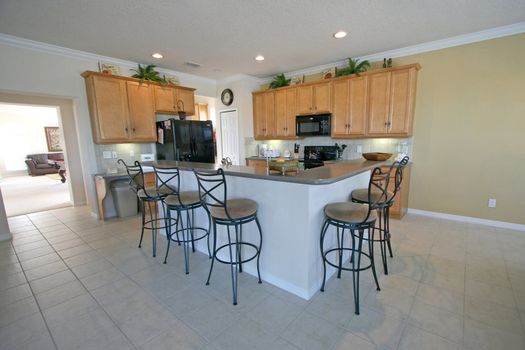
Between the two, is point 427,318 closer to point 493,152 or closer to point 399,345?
point 399,345

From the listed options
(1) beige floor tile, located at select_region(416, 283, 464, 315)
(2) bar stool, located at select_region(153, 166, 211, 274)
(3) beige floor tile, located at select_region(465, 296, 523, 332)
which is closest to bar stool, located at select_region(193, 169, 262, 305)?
(2) bar stool, located at select_region(153, 166, 211, 274)

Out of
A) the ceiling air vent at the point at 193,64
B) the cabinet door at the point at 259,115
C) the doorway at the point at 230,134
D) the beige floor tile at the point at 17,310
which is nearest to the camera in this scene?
the beige floor tile at the point at 17,310

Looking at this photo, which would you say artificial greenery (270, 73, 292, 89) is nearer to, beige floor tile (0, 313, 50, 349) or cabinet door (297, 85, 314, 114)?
cabinet door (297, 85, 314, 114)

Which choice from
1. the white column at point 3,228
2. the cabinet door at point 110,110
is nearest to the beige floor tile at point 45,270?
the white column at point 3,228

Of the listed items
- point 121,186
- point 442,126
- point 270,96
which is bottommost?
point 121,186

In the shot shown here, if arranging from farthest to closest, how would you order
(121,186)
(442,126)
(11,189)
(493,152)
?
(11,189)
(121,186)
(442,126)
(493,152)

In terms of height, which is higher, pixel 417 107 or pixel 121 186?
pixel 417 107

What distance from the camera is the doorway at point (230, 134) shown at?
5.68 metres

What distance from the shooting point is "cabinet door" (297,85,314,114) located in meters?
4.65

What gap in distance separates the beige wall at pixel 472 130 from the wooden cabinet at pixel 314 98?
1220mm

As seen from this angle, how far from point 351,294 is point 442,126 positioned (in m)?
3.19

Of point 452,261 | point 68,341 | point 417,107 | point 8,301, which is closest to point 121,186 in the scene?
point 8,301

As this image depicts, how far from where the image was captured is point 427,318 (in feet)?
5.69

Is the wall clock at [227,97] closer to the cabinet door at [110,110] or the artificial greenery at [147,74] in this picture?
the artificial greenery at [147,74]
